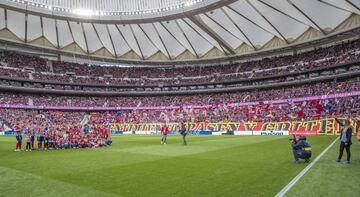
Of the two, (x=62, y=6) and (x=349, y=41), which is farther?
(x=349, y=41)

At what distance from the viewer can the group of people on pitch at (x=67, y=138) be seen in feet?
63.3

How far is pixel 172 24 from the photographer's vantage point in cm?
5072

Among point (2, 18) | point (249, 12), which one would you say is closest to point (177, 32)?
point (249, 12)

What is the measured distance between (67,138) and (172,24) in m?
35.7

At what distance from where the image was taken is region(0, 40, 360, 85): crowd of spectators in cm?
5238

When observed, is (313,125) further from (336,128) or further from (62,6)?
(62,6)

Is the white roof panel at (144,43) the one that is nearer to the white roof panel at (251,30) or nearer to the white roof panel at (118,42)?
the white roof panel at (118,42)

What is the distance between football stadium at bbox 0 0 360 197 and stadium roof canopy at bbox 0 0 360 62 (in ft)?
0.82

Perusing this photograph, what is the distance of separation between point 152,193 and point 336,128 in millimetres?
28501

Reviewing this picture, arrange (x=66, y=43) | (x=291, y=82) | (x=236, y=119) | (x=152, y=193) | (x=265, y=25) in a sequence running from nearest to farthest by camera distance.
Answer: (x=152, y=193) < (x=236, y=119) < (x=265, y=25) < (x=291, y=82) < (x=66, y=43)

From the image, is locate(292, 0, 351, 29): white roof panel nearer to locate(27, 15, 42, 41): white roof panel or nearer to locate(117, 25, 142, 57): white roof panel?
locate(117, 25, 142, 57): white roof panel

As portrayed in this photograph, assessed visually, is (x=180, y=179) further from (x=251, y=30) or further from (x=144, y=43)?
(x=144, y=43)

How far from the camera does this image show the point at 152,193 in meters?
6.59

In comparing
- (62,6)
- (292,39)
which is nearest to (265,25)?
(292,39)
